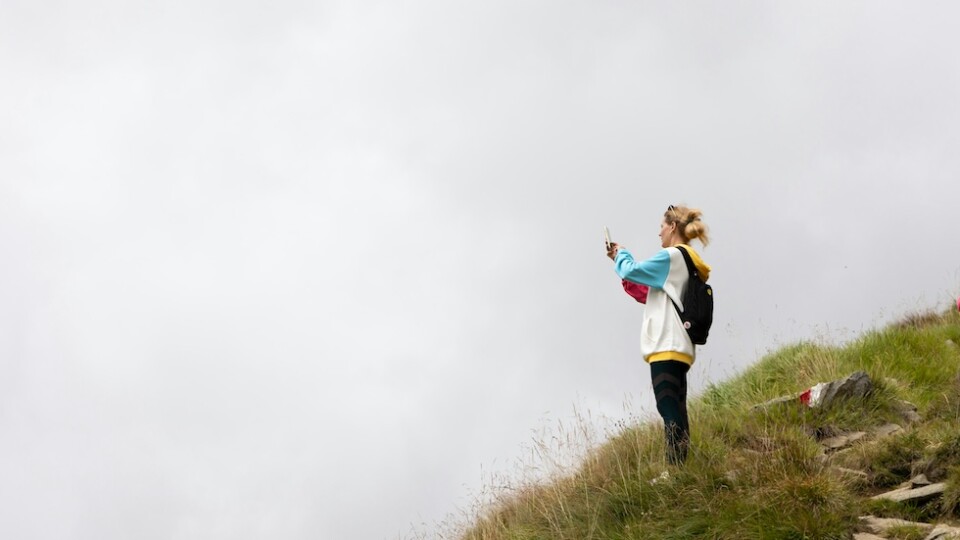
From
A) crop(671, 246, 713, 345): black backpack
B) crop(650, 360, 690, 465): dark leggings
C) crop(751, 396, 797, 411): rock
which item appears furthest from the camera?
crop(751, 396, 797, 411): rock

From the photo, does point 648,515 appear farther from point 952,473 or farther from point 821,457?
point 952,473

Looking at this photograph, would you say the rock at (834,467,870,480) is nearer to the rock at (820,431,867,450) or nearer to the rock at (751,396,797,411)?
the rock at (820,431,867,450)

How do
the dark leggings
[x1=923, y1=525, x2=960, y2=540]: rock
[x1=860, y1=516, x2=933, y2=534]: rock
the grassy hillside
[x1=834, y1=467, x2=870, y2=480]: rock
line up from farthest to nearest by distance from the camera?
the dark leggings < [x1=834, y1=467, x2=870, y2=480]: rock < the grassy hillside < [x1=860, y1=516, x2=933, y2=534]: rock < [x1=923, y1=525, x2=960, y2=540]: rock

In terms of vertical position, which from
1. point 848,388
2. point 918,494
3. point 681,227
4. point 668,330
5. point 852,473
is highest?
point 681,227

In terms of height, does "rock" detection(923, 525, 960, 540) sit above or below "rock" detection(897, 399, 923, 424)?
below

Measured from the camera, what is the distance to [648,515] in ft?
20.9

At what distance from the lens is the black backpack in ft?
22.5

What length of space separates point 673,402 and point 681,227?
147 cm

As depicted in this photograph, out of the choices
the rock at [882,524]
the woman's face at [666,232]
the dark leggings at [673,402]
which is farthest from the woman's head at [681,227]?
the rock at [882,524]

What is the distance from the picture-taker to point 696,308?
6.89 metres

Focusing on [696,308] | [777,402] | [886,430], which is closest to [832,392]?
[777,402]

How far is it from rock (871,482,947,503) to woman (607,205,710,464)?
142 centimetres

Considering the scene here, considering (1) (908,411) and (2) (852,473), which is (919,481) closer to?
(2) (852,473)

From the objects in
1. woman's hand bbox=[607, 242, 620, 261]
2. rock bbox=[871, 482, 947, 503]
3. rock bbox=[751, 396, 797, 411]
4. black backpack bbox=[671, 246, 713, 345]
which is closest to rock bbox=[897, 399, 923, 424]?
rock bbox=[751, 396, 797, 411]
